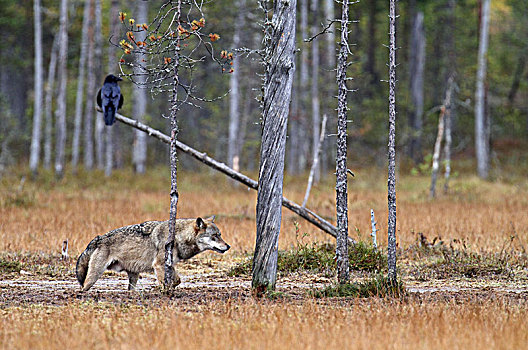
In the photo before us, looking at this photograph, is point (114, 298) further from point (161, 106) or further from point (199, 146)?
point (161, 106)

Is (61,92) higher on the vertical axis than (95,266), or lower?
higher

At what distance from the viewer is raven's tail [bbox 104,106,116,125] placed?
34.7 feet

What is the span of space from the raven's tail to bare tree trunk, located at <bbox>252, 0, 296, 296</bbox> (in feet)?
9.45

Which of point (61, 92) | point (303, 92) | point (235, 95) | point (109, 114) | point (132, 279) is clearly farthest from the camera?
point (303, 92)

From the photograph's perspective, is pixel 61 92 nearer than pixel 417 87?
Yes

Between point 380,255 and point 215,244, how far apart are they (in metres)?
3.41

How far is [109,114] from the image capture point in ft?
34.8

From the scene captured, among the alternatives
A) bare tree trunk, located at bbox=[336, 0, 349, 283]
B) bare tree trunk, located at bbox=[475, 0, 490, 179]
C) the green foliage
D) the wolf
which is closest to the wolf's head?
the wolf

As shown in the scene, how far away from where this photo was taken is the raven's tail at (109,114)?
1056cm

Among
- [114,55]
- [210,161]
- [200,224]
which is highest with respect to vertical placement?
[114,55]

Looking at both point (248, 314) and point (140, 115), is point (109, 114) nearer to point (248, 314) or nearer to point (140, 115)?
point (248, 314)

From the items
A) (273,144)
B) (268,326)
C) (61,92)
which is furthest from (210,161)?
(61,92)

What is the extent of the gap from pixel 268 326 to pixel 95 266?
335 cm

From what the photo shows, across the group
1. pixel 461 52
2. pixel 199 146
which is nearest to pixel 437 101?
pixel 461 52
